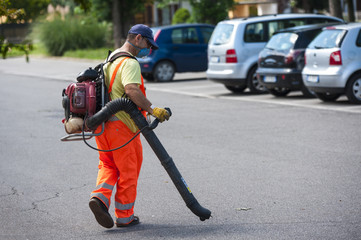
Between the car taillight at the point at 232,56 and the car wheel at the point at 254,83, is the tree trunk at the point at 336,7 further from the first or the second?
the car taillight at the point at 232,56

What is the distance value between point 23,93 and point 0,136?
8.07 meters

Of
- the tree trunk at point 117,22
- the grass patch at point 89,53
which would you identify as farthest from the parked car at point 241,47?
the tree trunk at point 117,22

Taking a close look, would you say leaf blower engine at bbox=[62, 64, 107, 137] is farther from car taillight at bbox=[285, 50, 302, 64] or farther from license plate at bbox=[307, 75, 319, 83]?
car taillight at bbox=[285, 50, 302, 64]

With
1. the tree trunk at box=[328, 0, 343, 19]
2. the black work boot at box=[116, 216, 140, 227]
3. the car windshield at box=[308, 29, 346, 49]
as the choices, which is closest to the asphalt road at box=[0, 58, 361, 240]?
the black work boot at box=[116, 216, 140, 227]

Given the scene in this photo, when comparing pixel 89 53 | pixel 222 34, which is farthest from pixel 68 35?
pixel 222 34

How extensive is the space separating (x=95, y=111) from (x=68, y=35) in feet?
109

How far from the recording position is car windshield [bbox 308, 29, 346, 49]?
1362 cm

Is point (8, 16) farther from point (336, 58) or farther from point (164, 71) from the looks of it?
point (164, 71)

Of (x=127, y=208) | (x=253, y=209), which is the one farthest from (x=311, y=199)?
(x=127, y=208)

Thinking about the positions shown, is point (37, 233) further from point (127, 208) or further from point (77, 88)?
point (77, 88)

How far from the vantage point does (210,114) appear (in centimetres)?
1331

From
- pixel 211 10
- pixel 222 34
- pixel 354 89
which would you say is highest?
pixel 211 10

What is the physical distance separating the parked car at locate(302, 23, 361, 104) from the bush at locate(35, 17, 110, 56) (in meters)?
25.5

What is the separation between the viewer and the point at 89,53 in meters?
35.0
